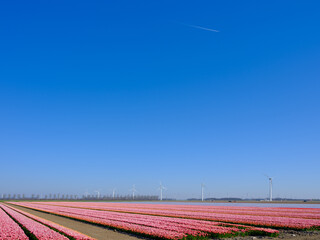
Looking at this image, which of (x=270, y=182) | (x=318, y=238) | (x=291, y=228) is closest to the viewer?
(x=318, y=238)

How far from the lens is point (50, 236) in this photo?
17.8 meters

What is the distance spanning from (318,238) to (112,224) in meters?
17.0

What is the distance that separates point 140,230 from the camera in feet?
74.6

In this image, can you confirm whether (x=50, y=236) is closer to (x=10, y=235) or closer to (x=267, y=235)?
(x=10, y=235)

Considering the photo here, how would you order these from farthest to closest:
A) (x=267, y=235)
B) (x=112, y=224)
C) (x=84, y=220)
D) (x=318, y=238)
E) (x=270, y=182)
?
1. (x=270, y=182)
2. (x=84, y=220)
3. (x=112, y=224)
4. (x=267, y=235)
5. (x=318, y=238)

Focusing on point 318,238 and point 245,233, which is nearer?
point 318,238

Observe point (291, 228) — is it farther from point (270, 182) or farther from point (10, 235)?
point (270, 182)

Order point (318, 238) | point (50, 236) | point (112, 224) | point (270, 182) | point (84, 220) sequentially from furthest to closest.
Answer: point (270, 182) < point (84, 220) < point (112, 224) < point (318, 238) < point (50, 236)

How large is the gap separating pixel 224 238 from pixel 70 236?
1021cm

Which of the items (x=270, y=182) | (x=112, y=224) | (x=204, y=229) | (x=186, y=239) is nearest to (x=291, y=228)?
(x=204, y=229)

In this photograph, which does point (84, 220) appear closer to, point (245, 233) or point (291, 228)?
point (245, 233)

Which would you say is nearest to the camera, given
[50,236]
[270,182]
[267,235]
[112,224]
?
[50,236]

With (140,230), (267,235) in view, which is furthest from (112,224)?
(267,235)

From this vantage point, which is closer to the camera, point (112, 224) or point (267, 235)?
point (267, 235)
